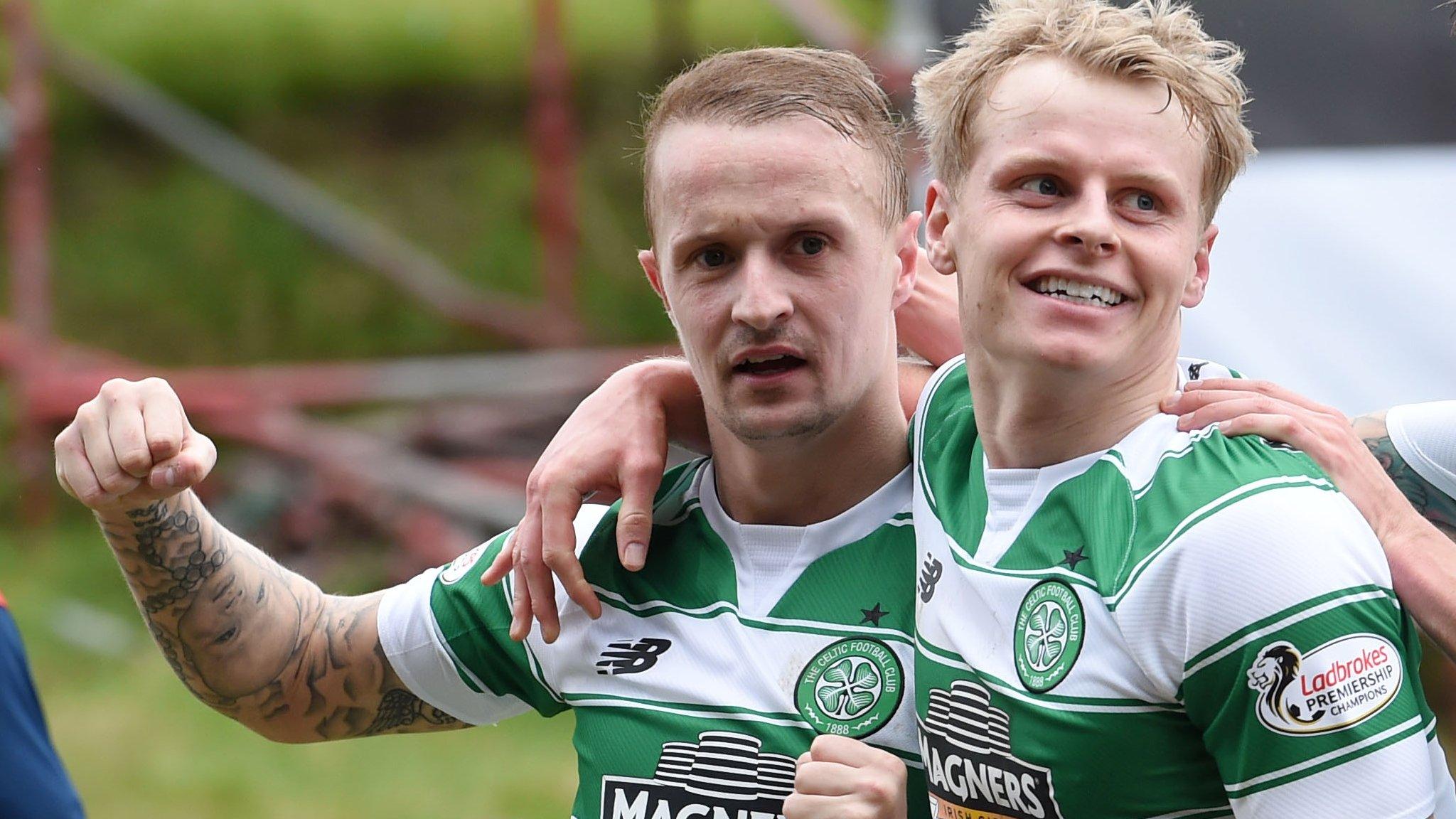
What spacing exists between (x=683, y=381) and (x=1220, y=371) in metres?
0.86

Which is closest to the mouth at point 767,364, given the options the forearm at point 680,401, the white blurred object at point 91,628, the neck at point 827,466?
the neck at point 827,466

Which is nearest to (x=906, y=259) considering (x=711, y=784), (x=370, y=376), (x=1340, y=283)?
A: (x=711, y=784)

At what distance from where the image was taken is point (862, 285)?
6.88 ft

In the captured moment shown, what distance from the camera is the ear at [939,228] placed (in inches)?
78.4

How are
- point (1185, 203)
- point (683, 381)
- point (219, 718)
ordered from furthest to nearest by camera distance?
point (219, 718) → point (683, 381) → point (1185, 203)

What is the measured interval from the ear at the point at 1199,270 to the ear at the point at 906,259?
0.48 metres

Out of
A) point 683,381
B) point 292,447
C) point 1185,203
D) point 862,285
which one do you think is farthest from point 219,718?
point 1185,203

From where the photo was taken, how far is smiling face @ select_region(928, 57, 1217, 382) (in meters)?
1.75

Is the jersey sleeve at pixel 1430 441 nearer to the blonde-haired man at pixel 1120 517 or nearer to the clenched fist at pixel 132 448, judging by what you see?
the blonde-haired man at pixel 1120 517

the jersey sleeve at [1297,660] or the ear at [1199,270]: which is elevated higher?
the ear at [1199,270]

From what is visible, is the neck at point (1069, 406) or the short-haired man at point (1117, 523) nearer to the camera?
the short-haired man at point (1117, 523)

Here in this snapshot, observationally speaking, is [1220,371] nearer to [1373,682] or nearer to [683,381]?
[1373,682]

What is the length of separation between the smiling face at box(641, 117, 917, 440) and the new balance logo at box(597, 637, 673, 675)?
32cm

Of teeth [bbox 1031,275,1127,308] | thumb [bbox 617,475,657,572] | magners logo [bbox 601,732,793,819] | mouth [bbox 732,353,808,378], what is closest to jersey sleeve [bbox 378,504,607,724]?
thumb [bbox 617,475,657,572]
